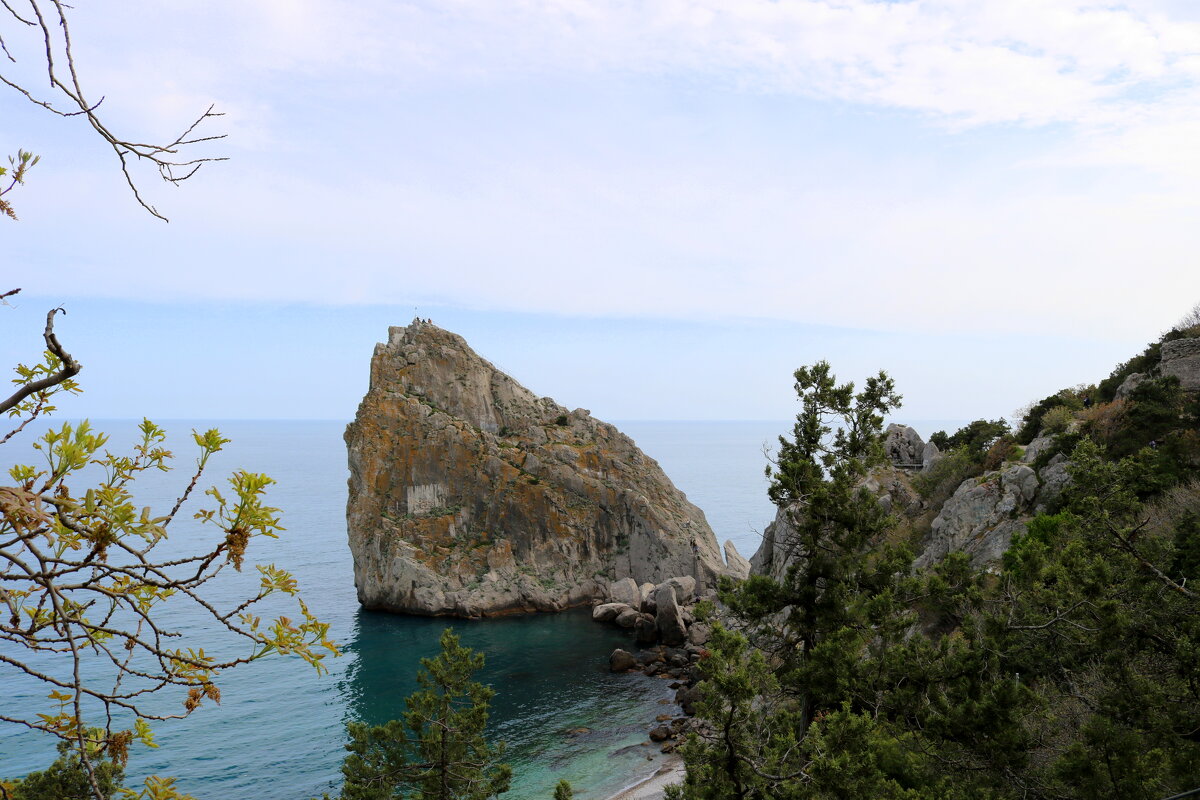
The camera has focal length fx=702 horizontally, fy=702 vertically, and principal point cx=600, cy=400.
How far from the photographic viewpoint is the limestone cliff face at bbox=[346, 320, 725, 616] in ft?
167

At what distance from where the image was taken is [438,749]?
15.6 metres

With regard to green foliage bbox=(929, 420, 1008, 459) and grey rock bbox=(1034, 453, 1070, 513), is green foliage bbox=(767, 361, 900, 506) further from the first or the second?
green foliage bbox=(929, 420, 1008, 459)

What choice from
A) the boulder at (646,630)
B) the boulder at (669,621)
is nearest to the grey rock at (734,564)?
the boulder at (669,621)

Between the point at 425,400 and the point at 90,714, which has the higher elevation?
the point at 425,400

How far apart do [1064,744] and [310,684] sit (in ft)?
116

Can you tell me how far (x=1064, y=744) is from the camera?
1195 centimetres

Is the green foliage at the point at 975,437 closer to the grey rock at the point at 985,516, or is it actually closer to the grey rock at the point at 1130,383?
the grey rock at the point at 1130,383

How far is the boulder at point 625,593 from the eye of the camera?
51.3 metres

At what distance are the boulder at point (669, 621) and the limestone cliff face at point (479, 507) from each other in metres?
8.89

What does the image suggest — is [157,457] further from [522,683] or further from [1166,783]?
[522,683]

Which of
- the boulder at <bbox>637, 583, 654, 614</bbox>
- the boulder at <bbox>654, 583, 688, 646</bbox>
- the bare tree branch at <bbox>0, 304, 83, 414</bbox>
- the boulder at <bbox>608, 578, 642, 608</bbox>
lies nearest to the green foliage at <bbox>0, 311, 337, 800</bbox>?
the bare tree branch at <bbox>0, 304, 83, 414</bbox>

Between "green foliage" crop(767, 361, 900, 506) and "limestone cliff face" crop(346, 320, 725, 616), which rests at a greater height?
"green foliage" crop(767, 361, 900, 506)

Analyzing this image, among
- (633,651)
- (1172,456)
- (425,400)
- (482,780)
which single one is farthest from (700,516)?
(482,780)

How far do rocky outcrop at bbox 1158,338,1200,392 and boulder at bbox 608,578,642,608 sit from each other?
110 feet
